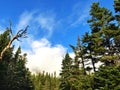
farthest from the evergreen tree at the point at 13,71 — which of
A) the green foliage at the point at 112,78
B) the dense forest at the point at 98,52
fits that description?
the green foliage at the point at 112,78

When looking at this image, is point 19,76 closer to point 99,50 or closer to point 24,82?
point 24,82

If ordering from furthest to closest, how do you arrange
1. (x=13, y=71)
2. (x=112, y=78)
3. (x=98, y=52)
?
(x=13, y=71), (x=98, y=52), (x=112, y=78)

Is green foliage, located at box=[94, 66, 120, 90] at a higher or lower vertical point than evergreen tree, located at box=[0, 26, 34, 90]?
lower

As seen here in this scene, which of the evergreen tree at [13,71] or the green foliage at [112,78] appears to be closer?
the green foliage at [112,78]

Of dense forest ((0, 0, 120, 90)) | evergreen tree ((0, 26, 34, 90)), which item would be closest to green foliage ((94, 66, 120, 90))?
dense forest ((0, 0, 120, 90))

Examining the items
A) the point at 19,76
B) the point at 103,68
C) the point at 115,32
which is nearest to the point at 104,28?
the point at 115,32

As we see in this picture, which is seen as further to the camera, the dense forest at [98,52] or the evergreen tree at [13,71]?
the evergreen tree at [13,71]

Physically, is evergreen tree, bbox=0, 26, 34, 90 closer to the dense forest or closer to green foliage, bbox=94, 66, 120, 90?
the dense forest

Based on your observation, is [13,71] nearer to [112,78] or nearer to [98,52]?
[98,52]

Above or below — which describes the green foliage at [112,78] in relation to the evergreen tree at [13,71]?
below

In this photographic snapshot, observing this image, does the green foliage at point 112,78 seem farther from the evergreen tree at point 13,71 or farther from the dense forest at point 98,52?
the evergreen tree at point 13,71

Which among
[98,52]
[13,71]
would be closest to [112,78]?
[98,52]

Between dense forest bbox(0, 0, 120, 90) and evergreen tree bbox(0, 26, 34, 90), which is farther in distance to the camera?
evergreen tree bbox(0, 26, 34, 90)

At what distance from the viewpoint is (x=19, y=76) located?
253 ft
